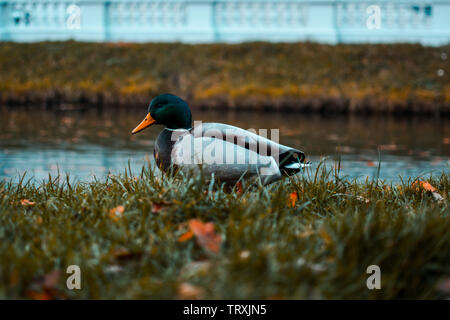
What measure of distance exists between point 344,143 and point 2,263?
7507 millimetres

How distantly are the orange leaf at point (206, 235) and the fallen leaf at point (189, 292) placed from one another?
11.3 inches

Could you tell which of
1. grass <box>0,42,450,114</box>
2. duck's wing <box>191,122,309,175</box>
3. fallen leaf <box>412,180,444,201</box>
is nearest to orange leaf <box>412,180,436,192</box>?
fallen leaf <box>412,180,444,201</box>

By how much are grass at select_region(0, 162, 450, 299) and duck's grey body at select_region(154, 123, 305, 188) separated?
21.8 inches

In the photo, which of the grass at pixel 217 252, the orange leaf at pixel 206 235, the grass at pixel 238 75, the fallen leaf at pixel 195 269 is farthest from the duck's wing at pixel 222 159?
the grass at pixel 238 75

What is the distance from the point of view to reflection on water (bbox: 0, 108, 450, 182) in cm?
638

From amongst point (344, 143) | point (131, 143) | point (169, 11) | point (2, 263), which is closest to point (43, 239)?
point (2, 263)

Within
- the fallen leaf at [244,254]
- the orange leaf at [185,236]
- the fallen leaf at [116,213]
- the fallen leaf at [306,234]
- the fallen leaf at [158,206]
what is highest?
the fallen leaf at [158,206]

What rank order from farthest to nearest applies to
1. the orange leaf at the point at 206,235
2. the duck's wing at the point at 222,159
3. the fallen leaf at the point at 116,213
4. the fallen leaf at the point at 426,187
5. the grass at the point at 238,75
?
the grass at the point at 238,75 < the fallen leaf at the point at 426,187 < the duck's wing at the point at 222,159 < the fallen leaf at the point at 116,213 < the orange leaf at the point at 206,235

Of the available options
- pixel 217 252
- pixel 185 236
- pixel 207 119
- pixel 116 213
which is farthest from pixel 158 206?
pixel 207 119

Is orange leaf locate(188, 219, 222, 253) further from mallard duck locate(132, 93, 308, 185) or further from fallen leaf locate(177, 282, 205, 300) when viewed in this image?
mallard duck locate(132, 93, 308, 185)

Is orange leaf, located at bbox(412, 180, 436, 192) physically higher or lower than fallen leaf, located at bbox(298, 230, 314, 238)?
higher

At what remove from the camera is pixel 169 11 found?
20.4m

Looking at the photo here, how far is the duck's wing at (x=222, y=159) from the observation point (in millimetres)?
3387

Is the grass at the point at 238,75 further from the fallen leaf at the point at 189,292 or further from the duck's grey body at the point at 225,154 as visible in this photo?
the fallen leaf at the point at 189,292
